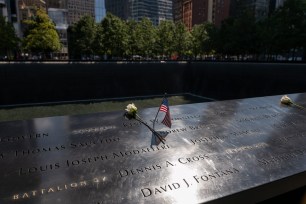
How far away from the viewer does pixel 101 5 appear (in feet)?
229

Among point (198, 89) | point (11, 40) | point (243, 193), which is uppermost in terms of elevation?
point (11, 40)

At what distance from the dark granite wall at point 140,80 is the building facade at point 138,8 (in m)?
100

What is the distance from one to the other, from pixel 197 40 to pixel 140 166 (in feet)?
148

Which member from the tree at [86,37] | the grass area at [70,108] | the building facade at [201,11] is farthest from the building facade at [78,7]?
the grass area at [70,108]

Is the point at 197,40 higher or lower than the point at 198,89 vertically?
higher

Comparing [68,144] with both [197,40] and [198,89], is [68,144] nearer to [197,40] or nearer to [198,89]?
[198,89]

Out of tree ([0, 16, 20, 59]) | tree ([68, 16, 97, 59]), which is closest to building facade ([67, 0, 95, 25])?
tree ([68, 16, 97, 59])

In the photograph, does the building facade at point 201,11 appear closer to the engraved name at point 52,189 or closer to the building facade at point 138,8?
the building facade at point 138,8

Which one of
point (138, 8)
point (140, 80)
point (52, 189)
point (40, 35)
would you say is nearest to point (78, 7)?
point (138, 8)

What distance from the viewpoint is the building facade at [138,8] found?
124750 mm

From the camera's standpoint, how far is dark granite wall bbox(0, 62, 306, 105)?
60.7ft

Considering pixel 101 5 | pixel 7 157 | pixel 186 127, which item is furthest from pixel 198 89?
pixel 101 5

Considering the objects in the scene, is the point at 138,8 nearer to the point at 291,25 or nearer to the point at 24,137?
the point at 291,25

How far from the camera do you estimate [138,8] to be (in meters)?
128
